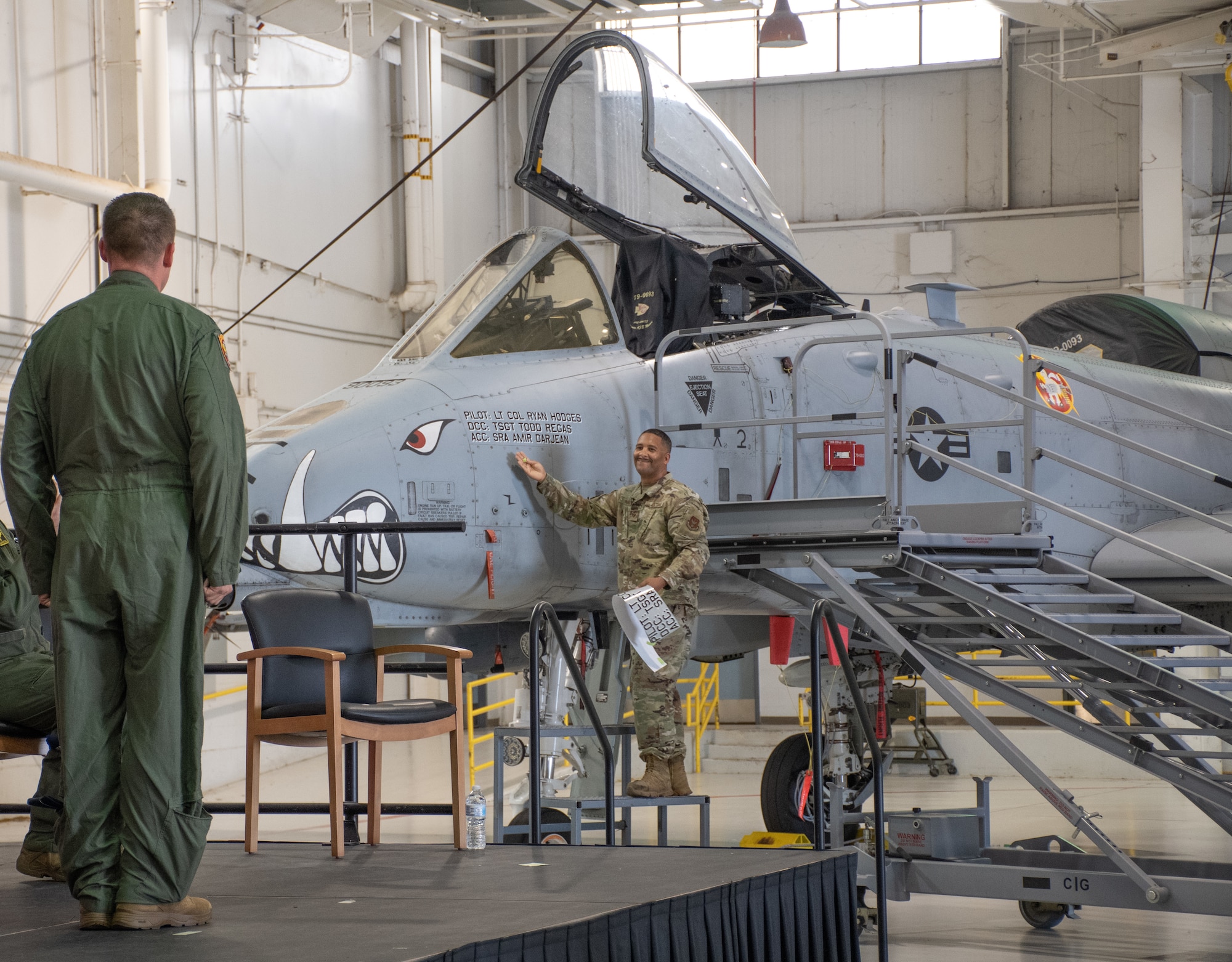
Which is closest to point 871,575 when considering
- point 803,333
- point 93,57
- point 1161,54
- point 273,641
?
point 803,333

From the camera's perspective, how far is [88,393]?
3.22m

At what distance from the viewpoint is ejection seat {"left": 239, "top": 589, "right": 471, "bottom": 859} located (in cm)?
418

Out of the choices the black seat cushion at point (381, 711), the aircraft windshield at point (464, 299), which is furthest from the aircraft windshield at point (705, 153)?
the black seat cushion at point (381, 711)

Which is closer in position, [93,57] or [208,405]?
[208,405]

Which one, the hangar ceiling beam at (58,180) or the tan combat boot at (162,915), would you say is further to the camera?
the hangar ceiling beam at (58,180)

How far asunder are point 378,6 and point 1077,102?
8.11 m

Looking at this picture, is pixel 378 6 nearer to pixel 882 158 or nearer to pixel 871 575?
pixel 882 158

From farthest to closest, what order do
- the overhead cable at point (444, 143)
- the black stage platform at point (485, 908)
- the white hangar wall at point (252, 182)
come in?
the white hangar wall at point (252, 182) → the overhead cable at point (444, 143) → the black stage platform at point (485, 908)

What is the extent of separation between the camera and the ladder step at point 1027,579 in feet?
20.7

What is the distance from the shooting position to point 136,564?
3.15 metres

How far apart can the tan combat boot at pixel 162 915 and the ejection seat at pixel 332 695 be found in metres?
0.86

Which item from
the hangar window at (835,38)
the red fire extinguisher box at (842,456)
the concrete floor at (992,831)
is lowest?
the concrete floor at (992,831)

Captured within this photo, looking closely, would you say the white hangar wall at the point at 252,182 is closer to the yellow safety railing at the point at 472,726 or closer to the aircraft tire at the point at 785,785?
the yellow safety railing at the point at 472,726

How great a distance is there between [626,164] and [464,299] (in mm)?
1177
